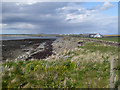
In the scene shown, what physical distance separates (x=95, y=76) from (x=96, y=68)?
4.68 feet

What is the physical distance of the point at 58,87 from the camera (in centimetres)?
719

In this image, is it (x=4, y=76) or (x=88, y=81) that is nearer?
(x=88, y=81)

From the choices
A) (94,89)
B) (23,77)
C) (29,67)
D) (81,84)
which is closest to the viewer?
(94,89)

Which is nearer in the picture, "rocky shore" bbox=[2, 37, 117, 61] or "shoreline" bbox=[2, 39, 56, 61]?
"rocky shore" bbox=[2, 37, 117, 61]

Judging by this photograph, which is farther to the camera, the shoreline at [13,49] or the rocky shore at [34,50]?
the shoreline at [13,49]

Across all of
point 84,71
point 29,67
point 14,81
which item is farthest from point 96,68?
point 14,81

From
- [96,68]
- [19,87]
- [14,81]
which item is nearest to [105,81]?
[96,68]

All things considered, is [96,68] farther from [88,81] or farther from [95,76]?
[88,81]

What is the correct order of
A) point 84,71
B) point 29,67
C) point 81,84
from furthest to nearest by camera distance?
point 29,67
point 84,71
point 81,84

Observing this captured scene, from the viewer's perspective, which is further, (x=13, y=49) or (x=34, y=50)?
(x=13, y=49)

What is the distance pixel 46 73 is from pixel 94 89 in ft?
11.4

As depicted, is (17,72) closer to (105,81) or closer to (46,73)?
(46,73)

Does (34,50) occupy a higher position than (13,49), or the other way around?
(13,49)

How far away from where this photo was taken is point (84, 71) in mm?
9406
